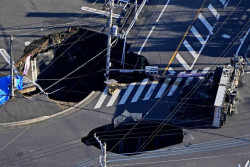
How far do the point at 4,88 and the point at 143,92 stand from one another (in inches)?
612

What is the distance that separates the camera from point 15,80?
66375 mm

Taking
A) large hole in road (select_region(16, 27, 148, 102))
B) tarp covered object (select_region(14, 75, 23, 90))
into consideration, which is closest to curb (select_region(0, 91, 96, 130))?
tarp covered object (select_region(14, 75, 23, 90))

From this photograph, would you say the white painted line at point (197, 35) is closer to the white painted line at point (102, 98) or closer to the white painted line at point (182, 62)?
the white painted line at point (182, 62)

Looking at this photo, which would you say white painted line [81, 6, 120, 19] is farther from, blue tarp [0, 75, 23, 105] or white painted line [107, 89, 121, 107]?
blue tarp [0, 75, 23, 105]

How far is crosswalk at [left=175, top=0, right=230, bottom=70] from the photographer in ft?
235

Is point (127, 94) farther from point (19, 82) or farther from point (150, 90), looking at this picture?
point (19, 82)

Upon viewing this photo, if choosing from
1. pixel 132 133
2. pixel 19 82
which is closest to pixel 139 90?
pixel 132 133

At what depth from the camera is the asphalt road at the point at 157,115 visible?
60156 mm

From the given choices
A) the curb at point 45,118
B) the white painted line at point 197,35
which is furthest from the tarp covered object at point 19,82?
the white painted line at point 197,35

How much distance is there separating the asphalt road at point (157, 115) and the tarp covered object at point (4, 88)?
177 inches

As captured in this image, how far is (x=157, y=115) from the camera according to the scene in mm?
64750

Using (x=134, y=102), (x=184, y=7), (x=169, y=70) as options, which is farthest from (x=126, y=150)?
(x=184, y=7)

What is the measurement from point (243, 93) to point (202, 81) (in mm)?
4799

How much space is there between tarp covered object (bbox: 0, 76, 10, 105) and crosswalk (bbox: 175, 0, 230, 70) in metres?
20.2
